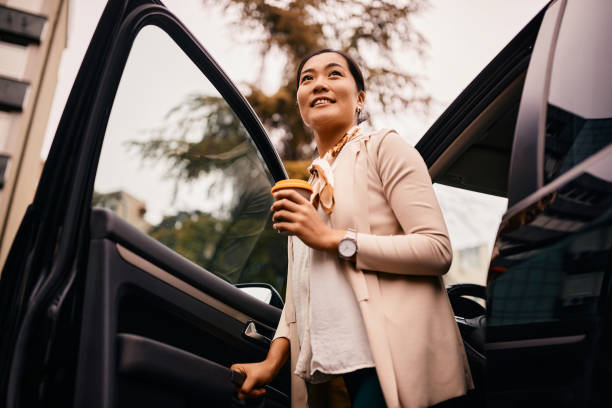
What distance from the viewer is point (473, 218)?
86.8 inches

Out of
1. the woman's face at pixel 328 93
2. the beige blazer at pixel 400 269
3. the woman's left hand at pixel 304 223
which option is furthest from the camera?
the woman's face at pixel 328 93

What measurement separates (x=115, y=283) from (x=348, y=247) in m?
0.61

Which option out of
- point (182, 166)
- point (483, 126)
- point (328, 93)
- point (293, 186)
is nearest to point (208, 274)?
point (293, 186)

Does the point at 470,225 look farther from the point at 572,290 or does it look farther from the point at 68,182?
the point at 68,182

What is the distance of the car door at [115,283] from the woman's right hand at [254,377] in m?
0.05

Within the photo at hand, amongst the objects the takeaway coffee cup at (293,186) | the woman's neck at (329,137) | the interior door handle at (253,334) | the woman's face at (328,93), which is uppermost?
the woman's face at (328,93)

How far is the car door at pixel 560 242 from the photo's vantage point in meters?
0.86

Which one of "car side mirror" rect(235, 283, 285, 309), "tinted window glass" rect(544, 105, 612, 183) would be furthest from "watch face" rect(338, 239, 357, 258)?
"car side mirror" rect(235, 283, 285, 309)

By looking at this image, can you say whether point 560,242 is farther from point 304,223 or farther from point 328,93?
point 328,93

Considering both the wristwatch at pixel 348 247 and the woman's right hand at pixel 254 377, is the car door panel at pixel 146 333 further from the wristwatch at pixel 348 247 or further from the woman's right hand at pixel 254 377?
the wristwatch at pixel 348 247

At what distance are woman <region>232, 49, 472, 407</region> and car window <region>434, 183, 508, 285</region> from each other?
2.37ft

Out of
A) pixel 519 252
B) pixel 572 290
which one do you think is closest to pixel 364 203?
pixel 519 252

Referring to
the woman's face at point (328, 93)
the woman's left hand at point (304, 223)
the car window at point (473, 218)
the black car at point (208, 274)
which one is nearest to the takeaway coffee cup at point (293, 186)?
the woman's left hand at point (304, 223)

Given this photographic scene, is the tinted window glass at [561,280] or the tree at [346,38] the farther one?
the tree at [346,38]
